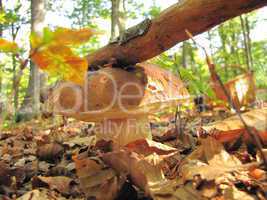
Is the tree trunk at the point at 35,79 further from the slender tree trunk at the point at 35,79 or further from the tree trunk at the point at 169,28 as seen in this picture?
the tree trunk at the point at 169,28

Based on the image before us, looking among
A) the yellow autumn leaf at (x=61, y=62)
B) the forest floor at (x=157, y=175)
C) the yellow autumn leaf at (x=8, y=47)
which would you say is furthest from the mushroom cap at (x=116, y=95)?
the yellow autumn leaf at (x=8, y=47)

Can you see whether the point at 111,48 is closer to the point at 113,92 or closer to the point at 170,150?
the point at 113,92

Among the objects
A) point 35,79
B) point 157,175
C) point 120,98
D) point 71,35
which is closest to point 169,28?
point 120,98

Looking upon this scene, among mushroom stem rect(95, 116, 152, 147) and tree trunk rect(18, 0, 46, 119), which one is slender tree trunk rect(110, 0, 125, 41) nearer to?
tree trunk rect(18, 0, 46, 119)

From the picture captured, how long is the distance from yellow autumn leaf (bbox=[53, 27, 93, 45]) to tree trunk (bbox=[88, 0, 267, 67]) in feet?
2.02

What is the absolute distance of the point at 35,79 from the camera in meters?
6.51

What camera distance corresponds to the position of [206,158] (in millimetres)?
1017

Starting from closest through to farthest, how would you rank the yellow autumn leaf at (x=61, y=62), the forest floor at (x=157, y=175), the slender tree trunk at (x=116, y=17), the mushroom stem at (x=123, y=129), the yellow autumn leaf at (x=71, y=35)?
the yellow autumn leaf at (x=71, y=35) → the yellow autumn leaf at (x=61, y=62) → the forest floor at (x=157, y=175) → the mushroom stem at (x=123, y=129) → the slender tree trunk at (x=116, y=17)

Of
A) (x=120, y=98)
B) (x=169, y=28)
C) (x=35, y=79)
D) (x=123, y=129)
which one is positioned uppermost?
(x=35, y=79)

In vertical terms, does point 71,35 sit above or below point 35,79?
below

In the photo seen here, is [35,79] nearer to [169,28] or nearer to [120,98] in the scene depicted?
[120,98]

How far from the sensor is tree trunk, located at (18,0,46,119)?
632cm

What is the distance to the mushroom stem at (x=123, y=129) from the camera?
1.79 meters

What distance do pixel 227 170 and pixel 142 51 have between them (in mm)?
723
